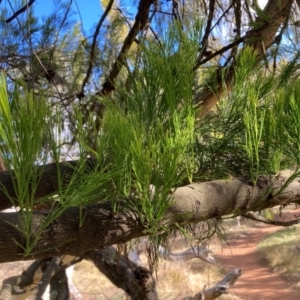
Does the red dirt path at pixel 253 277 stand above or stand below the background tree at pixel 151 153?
below

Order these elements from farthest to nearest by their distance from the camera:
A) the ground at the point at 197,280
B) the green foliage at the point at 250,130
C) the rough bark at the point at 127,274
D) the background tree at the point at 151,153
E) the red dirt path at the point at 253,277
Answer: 1. the red dirt path at the point at 253,277
2. the ground at the point at 197,280
3. the rough bark at the point at 127,274
4. the green foliage at the point at 250,130
5. the background tree at the point at 151,153

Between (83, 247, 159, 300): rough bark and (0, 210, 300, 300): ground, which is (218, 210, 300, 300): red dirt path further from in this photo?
(83, 247, 159, 300): rough bark

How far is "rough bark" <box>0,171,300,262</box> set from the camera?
40cm

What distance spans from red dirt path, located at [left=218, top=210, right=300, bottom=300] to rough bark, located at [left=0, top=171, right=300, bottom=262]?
3580 millimetres

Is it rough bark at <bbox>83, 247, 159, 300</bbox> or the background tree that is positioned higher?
the background tree

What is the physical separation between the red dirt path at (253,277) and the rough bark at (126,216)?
3.58 meters

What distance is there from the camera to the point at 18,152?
1.10 ft

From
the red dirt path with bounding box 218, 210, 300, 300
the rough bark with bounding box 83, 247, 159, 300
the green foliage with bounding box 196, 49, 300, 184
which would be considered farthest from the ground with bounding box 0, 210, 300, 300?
the green foliage with bounding box 196, 49, 300, 184

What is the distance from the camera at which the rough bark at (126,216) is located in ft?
1.31

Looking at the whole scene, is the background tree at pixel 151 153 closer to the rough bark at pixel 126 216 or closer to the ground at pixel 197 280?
the rough bark at pixel 126 216

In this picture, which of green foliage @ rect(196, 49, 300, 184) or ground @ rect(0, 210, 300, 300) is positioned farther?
ground @ rect(0, 210, 300, 300)

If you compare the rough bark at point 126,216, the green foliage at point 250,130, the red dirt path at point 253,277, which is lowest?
the red dirt path at point 253,277

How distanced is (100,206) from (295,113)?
0.88 feet

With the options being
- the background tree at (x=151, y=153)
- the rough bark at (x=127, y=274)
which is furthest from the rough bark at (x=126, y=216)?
the rough bark at (x=127, y=274)
